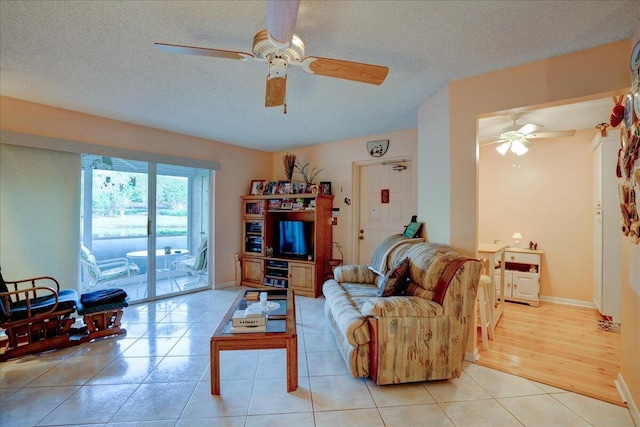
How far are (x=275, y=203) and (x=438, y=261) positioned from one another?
3079mm

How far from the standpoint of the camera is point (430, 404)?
187 centimetres

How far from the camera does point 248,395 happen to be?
196 cm

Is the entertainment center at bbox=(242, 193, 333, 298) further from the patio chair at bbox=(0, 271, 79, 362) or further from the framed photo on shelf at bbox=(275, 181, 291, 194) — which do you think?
the patio chair at bbox=(0, 271, 79, 362)

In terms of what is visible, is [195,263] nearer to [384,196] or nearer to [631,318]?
[384,196]

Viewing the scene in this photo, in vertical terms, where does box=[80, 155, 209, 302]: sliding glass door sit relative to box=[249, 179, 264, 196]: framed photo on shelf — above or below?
below

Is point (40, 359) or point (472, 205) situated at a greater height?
point (472, 205)

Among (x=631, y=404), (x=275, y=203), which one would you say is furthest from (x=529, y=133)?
(x=275, y=203)

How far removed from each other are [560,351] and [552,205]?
2.33 metres

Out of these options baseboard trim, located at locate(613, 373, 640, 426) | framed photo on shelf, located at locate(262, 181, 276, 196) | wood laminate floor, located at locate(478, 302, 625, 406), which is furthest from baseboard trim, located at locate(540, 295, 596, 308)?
framed photo on shelf, located at locate(262, 181, 276, 196)

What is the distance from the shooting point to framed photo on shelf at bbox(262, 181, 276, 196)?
16.0 feet

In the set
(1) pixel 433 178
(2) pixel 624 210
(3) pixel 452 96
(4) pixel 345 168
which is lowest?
(2) pixel 624 210

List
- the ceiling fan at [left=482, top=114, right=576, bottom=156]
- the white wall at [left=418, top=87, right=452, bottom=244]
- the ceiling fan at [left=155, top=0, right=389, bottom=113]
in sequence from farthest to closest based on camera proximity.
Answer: the ceiling fan at [left=482, top=114, right=576, bottom=156], the white wall at [left=418, top=87, right=452, bottom=244], the ceiling fan at [left=155, top=0, right=389, bottom=113]

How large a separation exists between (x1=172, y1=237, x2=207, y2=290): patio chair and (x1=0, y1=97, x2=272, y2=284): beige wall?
19 centimetres

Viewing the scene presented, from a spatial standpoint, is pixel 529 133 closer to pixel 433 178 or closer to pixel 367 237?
pixel 433 178
